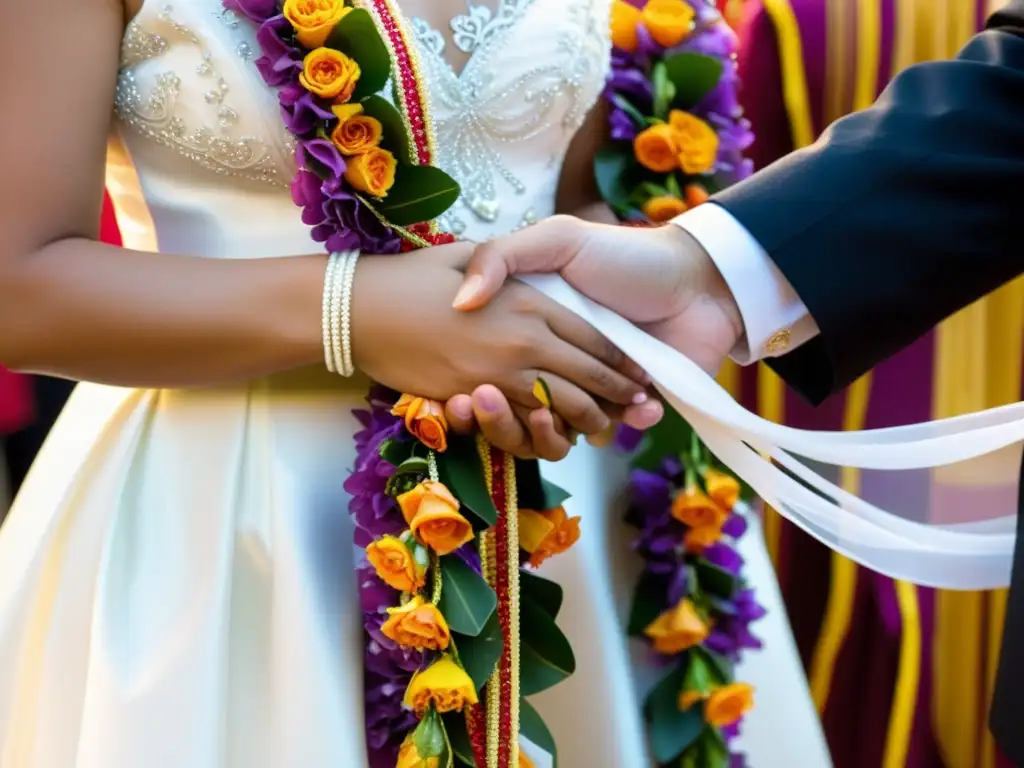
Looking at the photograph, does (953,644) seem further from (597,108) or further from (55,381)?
(55,381)

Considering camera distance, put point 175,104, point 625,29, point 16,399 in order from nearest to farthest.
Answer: point 175,104 < point 625,29 < point 16,399

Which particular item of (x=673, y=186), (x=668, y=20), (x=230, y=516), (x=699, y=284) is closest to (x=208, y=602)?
(x=230, y=516)

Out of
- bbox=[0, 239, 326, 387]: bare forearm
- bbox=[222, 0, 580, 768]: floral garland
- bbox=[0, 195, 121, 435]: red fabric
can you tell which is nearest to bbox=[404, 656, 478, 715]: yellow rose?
bbox=[222, 0, 580, 768]: floral garland

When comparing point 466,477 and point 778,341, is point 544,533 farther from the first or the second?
point 778,341

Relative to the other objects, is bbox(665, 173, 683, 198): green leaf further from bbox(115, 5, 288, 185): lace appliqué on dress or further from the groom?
bbox(115, 5, 288, 185): lace appliqué on dress

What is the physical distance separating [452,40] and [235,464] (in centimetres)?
37

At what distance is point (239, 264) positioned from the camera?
75 centimetres

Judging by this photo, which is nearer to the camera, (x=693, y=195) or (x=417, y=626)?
(x=417, y=626)

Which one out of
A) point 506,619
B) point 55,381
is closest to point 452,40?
point 506,619

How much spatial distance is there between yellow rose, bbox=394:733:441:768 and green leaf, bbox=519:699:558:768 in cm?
10

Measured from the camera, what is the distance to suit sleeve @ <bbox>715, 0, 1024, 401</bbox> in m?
0.80

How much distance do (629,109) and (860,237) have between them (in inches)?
10.1

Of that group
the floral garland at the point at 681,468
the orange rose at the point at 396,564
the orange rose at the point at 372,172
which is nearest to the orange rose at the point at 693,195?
the floral garland at the point at 681,468

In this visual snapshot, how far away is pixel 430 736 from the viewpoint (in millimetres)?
716
